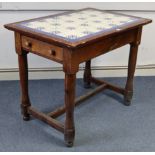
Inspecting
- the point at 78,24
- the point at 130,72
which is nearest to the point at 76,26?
the point at 78,24

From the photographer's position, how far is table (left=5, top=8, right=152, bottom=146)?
1561 mm

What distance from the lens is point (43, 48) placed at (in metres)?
1.65

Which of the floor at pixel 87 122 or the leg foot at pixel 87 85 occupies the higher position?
the leg foot at pixel 87 85

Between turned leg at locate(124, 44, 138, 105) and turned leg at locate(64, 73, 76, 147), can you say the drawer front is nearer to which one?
turned leg at locate(64, 73, 76, 147)

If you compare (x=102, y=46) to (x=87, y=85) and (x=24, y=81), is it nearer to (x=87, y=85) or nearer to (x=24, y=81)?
(x=24, y=81)

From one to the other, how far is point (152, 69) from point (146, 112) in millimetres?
656

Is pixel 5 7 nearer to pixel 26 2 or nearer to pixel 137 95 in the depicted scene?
pixel 26 2

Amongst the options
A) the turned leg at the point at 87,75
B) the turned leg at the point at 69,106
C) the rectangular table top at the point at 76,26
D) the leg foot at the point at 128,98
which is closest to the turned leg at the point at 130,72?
the leg foot at the point at 128,98

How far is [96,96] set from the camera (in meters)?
2.41

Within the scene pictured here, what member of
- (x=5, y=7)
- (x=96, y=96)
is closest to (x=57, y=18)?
(x=5, y=7)

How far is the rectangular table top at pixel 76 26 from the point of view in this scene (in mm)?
1577

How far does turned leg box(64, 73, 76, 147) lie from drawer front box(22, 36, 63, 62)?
112 mm

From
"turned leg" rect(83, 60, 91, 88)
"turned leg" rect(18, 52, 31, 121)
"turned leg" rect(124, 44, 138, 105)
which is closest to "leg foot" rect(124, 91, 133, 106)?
"turned leg" rect(124, 44, 138, 105)

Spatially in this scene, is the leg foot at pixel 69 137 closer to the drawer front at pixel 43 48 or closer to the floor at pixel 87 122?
the floor at pixel 87 122
